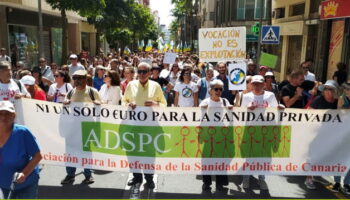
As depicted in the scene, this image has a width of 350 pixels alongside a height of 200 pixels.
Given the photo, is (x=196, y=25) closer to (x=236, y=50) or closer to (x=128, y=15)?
(x=128, y=15)

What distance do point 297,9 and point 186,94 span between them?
14.6 metres

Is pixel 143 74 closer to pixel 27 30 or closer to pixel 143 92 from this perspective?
pixel 143 92

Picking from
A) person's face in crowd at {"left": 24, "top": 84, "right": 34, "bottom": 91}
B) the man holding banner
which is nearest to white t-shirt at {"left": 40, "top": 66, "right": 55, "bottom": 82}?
person's face in crowd at {"left": 24, "top": 84, "right": 34, "bottom": 91}

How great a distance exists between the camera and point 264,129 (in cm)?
498

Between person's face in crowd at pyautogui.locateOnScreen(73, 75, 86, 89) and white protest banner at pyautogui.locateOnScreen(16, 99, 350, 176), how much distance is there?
316mm

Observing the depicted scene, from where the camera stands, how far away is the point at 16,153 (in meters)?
3.20

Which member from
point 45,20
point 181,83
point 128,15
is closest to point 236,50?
point 181,83

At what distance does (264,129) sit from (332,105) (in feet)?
3.74

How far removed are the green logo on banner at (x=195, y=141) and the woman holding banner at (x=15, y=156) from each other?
173cm

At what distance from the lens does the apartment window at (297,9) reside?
1817 cm

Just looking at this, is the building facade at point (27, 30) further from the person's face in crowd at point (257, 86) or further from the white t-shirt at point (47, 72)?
the person's face in crowd at point (257, 86)

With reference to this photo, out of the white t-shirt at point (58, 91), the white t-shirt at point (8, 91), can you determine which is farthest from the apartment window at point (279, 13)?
the white t-shirt at point (8, 91)

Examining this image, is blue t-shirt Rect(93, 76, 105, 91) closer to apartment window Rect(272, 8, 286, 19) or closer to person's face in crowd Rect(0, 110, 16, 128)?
person's face in crowd Rect(0, 110, 16, 128)

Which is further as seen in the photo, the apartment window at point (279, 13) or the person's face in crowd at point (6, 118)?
the apartment window at point (279, 13)
